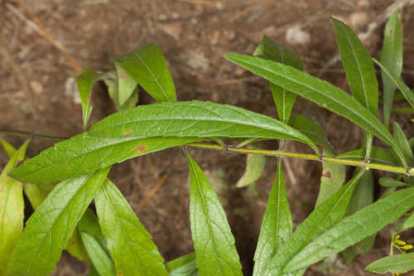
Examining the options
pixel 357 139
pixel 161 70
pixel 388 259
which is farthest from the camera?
pixel 357 139

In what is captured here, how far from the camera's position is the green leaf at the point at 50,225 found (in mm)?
1452

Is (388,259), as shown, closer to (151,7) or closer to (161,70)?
(161,70)

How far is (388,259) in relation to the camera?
1468 millimetres

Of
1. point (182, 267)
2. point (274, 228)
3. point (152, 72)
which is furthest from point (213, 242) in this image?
point (152, 72)

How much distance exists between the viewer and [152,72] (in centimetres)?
159

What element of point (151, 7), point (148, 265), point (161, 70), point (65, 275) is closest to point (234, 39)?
point (151, 7)

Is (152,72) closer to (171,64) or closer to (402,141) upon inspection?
(171,64)

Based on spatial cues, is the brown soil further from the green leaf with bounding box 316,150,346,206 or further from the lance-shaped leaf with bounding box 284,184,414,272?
the lance-shaped leaf with bounding box 284,184,414,272

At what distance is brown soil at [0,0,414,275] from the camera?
2.06 m

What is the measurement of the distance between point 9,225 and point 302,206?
1.04 metres

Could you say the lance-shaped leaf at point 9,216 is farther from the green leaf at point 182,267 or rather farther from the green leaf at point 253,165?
the green leaf at point 253,165

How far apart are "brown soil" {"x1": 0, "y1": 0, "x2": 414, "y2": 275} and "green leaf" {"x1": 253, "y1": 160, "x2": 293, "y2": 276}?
57cm

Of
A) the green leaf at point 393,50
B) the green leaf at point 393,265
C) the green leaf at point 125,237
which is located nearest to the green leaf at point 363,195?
the green leaf at point 393,50

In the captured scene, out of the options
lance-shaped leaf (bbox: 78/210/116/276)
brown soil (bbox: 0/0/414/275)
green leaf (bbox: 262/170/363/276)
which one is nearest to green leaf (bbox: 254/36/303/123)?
green leaf (bbox: 262/170/363/276)
